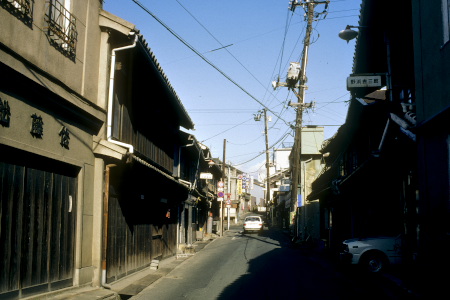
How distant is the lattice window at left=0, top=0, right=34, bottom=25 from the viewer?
6.98m

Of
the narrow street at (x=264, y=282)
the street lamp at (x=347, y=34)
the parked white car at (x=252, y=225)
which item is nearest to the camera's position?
the narrow street at (x=264, y=282)

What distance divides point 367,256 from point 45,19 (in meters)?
12.1

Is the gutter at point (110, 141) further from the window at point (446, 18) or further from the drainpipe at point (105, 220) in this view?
the window at point (446, 18)

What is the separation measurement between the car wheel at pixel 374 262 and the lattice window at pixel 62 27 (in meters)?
11.2

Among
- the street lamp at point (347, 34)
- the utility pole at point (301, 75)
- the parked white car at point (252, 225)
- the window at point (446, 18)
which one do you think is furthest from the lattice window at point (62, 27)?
the parked white car at point (252, 225)

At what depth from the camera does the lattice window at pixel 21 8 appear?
22.9ft

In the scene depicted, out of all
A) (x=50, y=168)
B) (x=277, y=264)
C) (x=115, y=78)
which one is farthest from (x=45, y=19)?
(x=277, y=264)

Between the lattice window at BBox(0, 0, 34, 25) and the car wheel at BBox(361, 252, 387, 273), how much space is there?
12371 millimetres

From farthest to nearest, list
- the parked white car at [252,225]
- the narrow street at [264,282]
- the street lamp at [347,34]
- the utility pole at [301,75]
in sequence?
the parked white car at [252,225] < the utility pole at [301,75] < the street lamp at [347,34] < the narrow street at [264,282]

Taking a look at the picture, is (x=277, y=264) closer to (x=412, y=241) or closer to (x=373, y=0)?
(x=412, y=241)

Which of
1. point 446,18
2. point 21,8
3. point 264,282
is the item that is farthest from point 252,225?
point 21,8

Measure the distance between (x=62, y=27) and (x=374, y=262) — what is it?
11938 millimetres

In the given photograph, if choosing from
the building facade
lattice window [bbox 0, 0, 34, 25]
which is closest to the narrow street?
the building facade

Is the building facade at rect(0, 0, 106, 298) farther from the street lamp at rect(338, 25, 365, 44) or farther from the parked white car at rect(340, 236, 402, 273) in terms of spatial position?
the parked white car at rect(340, 236, 402, 273)
